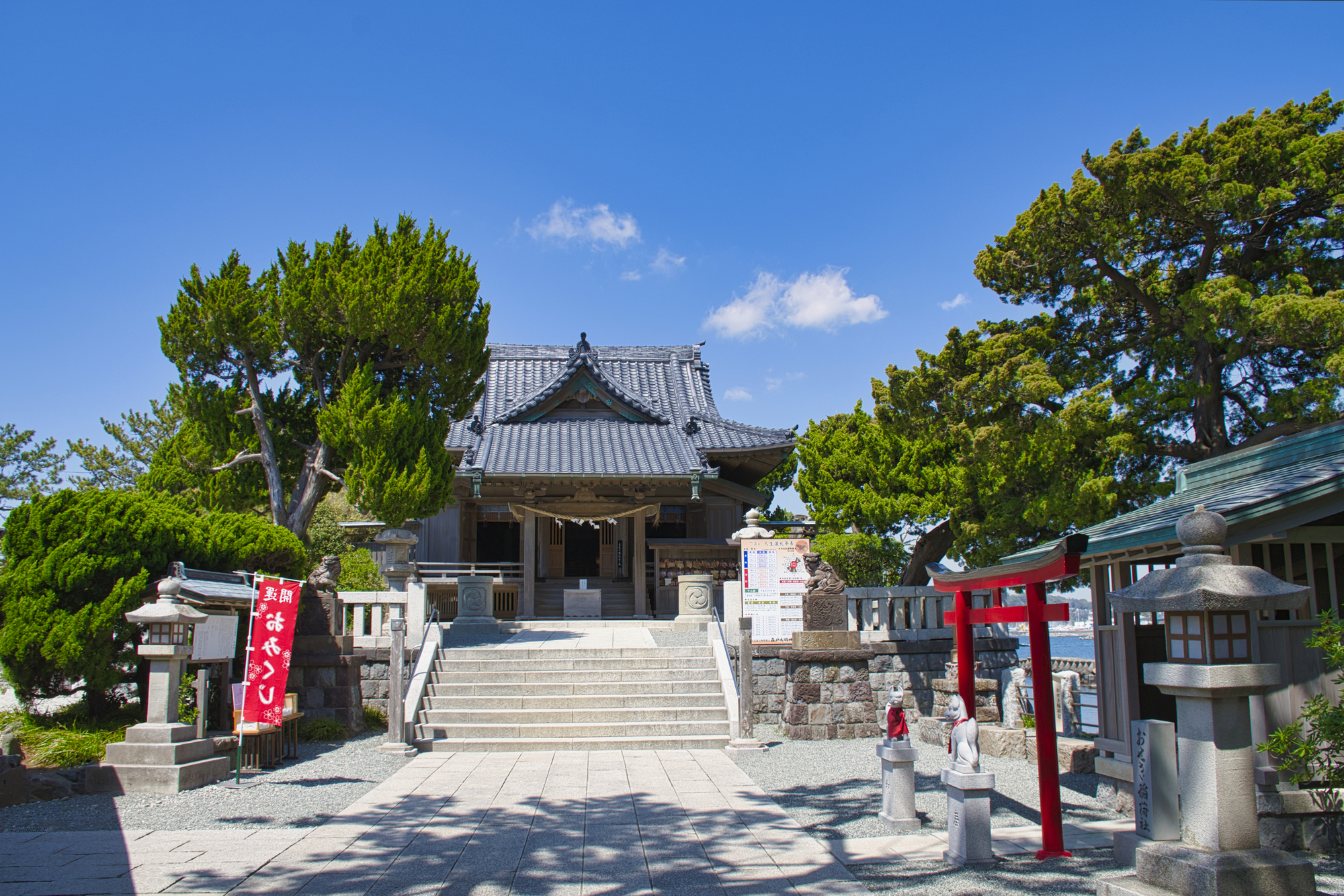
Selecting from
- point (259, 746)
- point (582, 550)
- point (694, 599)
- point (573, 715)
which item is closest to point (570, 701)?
point (573, 715)

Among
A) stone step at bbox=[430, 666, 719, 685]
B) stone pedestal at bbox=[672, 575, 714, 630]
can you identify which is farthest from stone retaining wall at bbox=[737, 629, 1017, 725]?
stone pedestal at bbox=[672, 575, 714, 630]

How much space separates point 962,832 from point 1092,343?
11.0m

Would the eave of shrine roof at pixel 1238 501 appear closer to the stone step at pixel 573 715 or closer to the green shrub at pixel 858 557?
the stone step at pixel 573 715

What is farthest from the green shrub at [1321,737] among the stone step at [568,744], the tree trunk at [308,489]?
the tree trunk at [308,489]

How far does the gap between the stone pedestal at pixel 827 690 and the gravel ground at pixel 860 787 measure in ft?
1.03

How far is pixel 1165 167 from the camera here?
1218 centimetres

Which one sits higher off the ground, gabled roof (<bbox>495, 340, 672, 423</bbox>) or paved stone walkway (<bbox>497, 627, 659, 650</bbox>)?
gabled roof (<bbox>495, 340, 672, 423</bbox>)

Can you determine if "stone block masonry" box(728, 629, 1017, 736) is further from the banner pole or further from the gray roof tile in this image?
the gray roof tile

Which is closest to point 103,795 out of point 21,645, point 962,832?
point 21,645

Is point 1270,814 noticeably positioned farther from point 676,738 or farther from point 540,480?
point 540,480

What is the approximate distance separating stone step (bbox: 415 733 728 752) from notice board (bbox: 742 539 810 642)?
2216mm

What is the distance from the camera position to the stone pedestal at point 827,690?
11312 mm

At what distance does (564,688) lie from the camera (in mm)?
11742

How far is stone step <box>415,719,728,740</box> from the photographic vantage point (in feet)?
34.9
